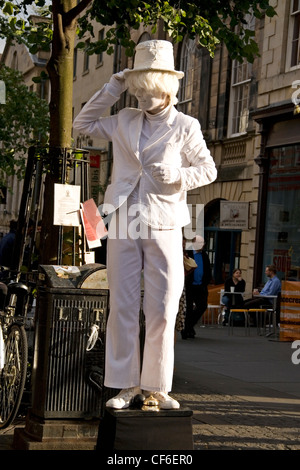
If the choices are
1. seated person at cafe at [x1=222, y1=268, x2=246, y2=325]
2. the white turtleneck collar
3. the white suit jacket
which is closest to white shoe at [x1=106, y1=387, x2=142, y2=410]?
the white suit jacket

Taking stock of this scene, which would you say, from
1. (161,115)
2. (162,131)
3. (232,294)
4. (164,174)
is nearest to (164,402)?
(164,174)

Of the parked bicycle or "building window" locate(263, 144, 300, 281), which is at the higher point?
"building window" locate(263, 144, 300, 281)

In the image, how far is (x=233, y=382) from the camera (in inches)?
426

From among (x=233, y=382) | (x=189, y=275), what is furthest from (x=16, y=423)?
(x=189, y=275)

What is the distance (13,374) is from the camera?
301 inches

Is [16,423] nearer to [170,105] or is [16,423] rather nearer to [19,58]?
[170,105]

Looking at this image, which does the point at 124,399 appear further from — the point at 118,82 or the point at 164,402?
the point at 118,82

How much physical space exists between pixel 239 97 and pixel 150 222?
21.7 m

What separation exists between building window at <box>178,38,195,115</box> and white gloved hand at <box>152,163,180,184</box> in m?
24.9

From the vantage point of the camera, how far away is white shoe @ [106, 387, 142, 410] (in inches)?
212

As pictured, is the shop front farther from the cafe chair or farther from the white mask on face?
the white mask on face

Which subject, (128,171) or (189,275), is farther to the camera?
(189,275)

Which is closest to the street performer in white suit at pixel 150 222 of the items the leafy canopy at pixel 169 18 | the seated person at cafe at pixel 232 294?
the leafy canopy at pixel 169 18

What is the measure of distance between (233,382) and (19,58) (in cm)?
5367
